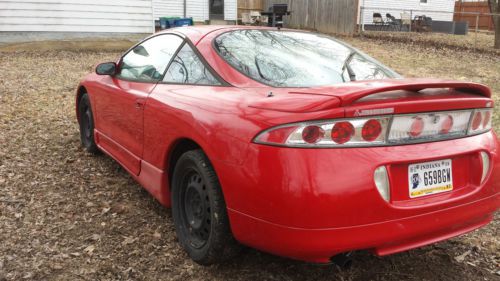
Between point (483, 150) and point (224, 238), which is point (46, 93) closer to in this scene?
point (224, 238)

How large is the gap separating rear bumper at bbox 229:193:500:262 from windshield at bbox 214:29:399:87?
3.07 ft

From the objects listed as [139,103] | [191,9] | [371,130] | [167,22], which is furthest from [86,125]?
[191,9]

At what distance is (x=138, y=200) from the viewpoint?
13.4ft

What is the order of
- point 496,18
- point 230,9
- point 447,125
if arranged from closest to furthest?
point 447,125
point 496,18
point 230,9

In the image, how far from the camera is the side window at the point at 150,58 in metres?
3.70

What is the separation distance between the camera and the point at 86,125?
17.5 feet

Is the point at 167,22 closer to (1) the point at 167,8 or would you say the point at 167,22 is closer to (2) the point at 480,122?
(1) the point at 167,8

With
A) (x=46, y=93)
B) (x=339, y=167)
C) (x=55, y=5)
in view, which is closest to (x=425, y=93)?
(x=339, y=167)

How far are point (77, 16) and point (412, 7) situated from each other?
19053 mm

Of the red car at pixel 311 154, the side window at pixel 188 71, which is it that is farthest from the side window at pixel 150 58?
the red car at pixel 311 154

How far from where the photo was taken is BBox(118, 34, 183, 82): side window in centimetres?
370

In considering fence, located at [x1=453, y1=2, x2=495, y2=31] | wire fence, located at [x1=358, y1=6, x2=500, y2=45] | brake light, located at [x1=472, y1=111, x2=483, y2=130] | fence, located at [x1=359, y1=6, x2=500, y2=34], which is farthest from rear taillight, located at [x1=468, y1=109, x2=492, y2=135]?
fence, located at [x1=453, y1=2, x2=495, y2=31]

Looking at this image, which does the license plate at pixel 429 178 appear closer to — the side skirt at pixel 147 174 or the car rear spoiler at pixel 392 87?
the car rear spoiler at pixel 392 87

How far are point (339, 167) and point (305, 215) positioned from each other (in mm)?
275
